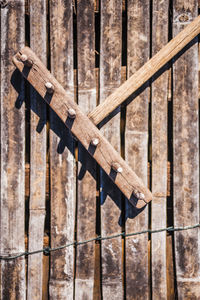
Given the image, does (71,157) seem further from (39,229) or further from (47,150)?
(39,229)

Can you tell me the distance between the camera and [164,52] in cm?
264

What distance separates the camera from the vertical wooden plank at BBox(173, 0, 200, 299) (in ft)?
8.98

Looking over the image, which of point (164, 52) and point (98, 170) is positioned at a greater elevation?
point (164, 52)

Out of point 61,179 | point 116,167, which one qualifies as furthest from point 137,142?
point 61,179

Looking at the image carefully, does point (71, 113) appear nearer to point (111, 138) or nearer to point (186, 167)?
point (111, 138)

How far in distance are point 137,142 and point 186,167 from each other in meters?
0.66

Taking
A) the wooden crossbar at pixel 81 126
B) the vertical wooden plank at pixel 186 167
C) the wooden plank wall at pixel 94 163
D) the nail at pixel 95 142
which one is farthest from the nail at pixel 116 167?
the vertical wooden plank at pixel 186 167

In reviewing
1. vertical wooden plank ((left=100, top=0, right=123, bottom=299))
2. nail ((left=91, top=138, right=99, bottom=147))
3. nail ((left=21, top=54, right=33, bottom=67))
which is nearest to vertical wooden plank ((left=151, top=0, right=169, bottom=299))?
vertical wooden plank ((left=100, top=0, right=123, bottom=299))

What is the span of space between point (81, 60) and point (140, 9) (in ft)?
3.01

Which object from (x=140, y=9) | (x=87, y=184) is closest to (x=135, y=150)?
(x=87, y=184)

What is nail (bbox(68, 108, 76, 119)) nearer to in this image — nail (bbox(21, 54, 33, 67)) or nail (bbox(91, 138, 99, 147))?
nail (bbox(91, 138, 99, 147))

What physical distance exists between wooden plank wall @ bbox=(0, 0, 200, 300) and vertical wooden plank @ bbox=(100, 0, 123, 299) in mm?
12

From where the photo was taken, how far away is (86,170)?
2.77m

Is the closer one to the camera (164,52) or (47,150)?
(164,52)
